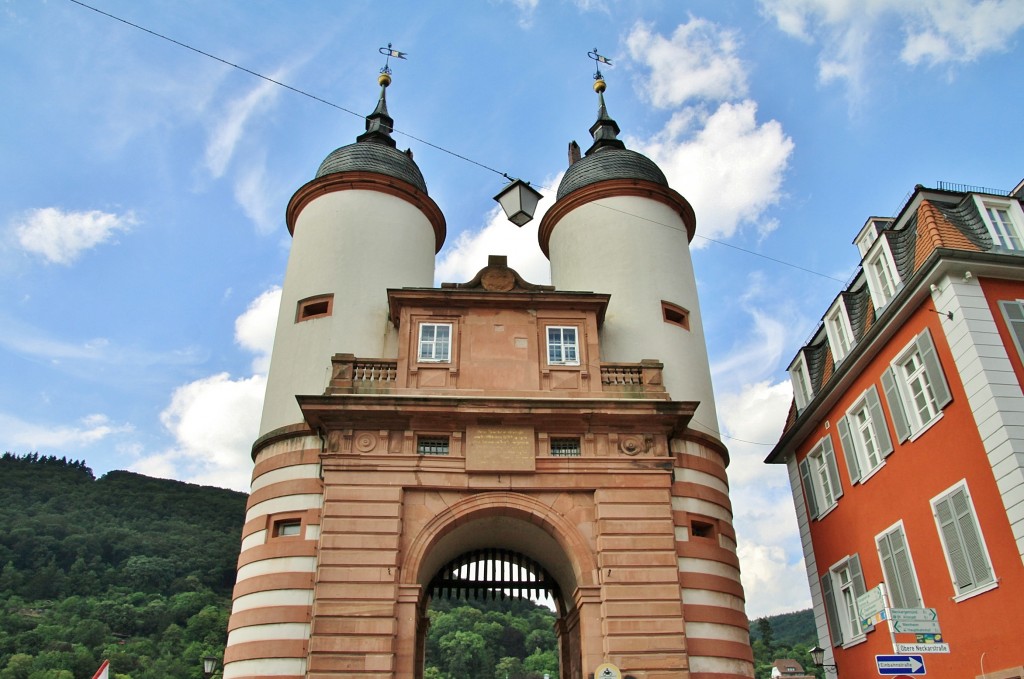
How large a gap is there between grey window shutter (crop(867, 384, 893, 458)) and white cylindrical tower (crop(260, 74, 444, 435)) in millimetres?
13425

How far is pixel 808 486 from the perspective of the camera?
25.3 metres

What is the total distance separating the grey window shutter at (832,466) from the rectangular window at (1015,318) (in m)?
7.17

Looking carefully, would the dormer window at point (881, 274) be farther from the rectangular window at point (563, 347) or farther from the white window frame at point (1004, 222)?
the rectangular window at point (563, 347)

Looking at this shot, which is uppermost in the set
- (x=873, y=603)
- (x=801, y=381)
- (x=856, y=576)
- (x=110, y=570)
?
(x=110, y=570)

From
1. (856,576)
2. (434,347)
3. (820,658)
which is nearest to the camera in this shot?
(856,576)

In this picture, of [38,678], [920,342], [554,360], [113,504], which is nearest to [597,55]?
[554,360]

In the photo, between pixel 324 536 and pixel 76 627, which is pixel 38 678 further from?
pixel 324 536

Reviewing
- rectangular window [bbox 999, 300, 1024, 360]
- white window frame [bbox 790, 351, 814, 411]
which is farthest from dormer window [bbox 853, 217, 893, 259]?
rectangular window [bbox 999, 300, 1024, 360]

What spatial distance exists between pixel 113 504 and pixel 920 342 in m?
109

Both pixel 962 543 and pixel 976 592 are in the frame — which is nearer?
pixel 976 592

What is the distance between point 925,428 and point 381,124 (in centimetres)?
2270

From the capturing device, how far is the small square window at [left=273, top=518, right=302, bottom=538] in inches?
827

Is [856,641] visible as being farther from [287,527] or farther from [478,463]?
[287,527]

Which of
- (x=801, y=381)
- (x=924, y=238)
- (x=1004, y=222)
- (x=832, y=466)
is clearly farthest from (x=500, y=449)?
(x=1004, y=222)
